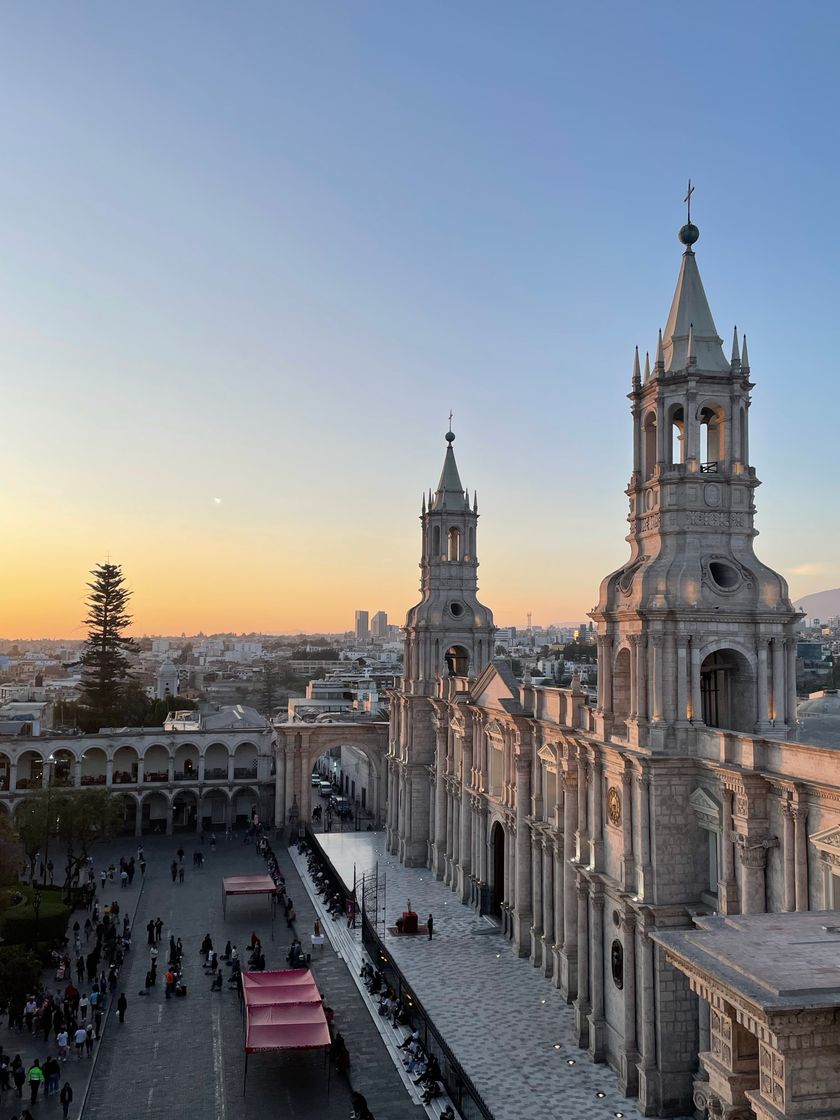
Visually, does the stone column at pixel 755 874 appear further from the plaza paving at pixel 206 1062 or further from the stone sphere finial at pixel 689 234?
the stone sphere finial at pixel 689 234

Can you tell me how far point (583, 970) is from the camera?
987 inches

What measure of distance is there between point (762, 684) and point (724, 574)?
2.89m

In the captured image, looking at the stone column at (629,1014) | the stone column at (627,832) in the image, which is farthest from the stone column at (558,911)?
the stone column at (627,832)

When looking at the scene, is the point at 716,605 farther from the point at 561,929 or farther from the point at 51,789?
the point at 51,789

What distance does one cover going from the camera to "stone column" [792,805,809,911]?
17.9 meters

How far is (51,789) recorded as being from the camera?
42.6 m

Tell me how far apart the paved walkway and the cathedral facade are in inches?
30.3

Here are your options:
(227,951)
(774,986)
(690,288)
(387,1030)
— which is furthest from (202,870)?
(774,986)

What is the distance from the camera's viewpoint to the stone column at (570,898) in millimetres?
27172

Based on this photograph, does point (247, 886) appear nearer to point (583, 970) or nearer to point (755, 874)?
point (583, 970)

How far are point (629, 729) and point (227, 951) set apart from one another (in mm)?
16693

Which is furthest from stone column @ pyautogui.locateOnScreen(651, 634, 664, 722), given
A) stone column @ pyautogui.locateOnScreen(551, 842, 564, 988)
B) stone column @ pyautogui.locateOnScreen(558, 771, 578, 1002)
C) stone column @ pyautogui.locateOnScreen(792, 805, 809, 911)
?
stone column @ pyautogui.locateOnScreen(551, 842, 564, 988)

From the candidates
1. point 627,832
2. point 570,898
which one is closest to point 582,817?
point 570,898

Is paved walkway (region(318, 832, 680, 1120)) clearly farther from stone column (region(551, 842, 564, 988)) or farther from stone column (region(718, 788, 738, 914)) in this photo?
stone column (region(718, 788, 738, 914))
